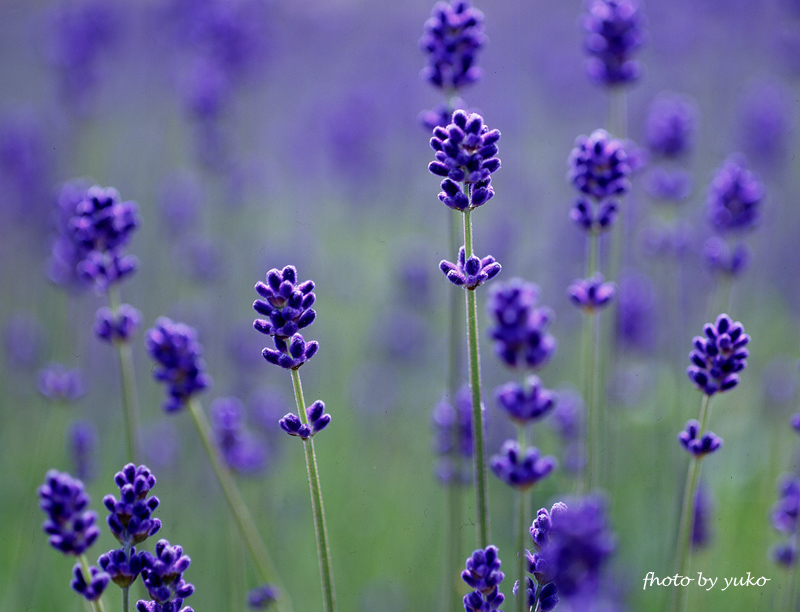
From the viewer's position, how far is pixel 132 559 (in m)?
1.81

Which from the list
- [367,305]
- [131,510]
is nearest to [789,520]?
[131,510]

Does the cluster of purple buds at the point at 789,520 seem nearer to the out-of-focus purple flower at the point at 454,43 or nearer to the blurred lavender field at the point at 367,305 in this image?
the blurred lavender field at the point at 367,305

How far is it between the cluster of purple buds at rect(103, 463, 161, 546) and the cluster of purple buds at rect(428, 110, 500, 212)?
1.03 meters

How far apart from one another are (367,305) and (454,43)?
4.75 m

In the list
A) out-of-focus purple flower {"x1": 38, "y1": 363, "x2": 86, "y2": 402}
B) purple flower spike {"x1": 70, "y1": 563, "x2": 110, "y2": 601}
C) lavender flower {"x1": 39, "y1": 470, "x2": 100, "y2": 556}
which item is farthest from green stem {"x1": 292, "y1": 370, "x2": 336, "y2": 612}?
out-of-focus purple flower {"x1": 38, "y1": 363, "x2": 86, "y2": 402}

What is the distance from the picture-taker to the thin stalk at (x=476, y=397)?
179cm

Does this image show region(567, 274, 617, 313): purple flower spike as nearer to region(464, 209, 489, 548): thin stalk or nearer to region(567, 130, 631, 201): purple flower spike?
region(567, 130, 631, 201): purple flower spike

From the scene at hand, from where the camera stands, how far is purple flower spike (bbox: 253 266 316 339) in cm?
183

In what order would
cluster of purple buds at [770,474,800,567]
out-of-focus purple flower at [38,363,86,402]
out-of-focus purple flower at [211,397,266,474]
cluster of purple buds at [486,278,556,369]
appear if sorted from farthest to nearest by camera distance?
out-of-focus purple flower at [38,363,86,402], out-of-focus purple flower at [211,397,266,474], cluster of purple buds at [770,474,800,567], cluster of purple buds at [486,278,556,369]

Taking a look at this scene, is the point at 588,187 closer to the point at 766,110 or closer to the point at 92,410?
the point at 766,110

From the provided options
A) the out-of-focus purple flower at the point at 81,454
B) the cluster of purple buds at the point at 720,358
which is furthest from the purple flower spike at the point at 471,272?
the out-of-focus purple flower at the point at 81,454

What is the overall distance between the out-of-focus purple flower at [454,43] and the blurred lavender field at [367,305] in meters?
1.38

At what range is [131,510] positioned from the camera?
72.5 inches

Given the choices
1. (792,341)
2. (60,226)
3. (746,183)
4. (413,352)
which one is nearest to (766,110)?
(792,341)
